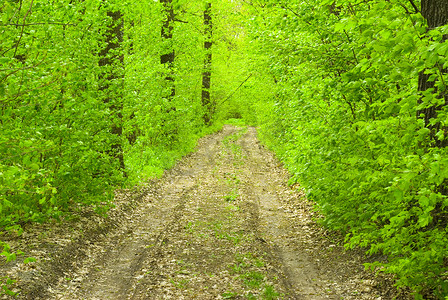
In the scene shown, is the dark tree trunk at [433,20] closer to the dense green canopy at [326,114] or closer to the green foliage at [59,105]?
the dense green canopy at [326,114]

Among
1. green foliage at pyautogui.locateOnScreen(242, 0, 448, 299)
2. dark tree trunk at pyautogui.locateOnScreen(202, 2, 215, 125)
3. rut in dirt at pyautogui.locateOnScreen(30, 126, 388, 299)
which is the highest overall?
dark tree trunk at pyautogui.locateOnScreen(202, 2, 215, 125)

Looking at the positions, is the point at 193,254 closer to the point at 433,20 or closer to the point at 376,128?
the point at 376,128

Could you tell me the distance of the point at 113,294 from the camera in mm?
7117

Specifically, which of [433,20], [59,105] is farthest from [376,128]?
[59,105]

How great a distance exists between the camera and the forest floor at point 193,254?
7152 mm

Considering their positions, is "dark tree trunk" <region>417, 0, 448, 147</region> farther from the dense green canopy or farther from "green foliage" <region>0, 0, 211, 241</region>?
"green foliage" <region>0, 0, 211, 241</region>

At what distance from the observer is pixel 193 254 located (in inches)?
357

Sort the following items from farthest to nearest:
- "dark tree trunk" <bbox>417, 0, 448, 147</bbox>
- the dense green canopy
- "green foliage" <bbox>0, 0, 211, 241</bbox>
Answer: "green foliage" <bbox>0, 0, 211, 241</bbox> → "dark tree trunk" <bbox>417, 0, 448, 147</bbox> → the dense green canopy

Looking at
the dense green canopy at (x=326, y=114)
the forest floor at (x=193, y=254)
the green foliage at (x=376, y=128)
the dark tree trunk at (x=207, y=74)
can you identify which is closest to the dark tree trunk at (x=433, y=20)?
the dense green canopy at (x=326, y=114)

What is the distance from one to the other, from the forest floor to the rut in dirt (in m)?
0.02

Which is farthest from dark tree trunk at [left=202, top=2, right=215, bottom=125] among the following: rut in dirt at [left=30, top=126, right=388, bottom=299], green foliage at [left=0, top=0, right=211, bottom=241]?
green foliage at [left=0, top=0, right=211, bottom=241]

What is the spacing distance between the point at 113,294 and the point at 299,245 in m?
4.84

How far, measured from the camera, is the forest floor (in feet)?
23.5

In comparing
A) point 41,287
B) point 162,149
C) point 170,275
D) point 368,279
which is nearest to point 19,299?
point 41,287
